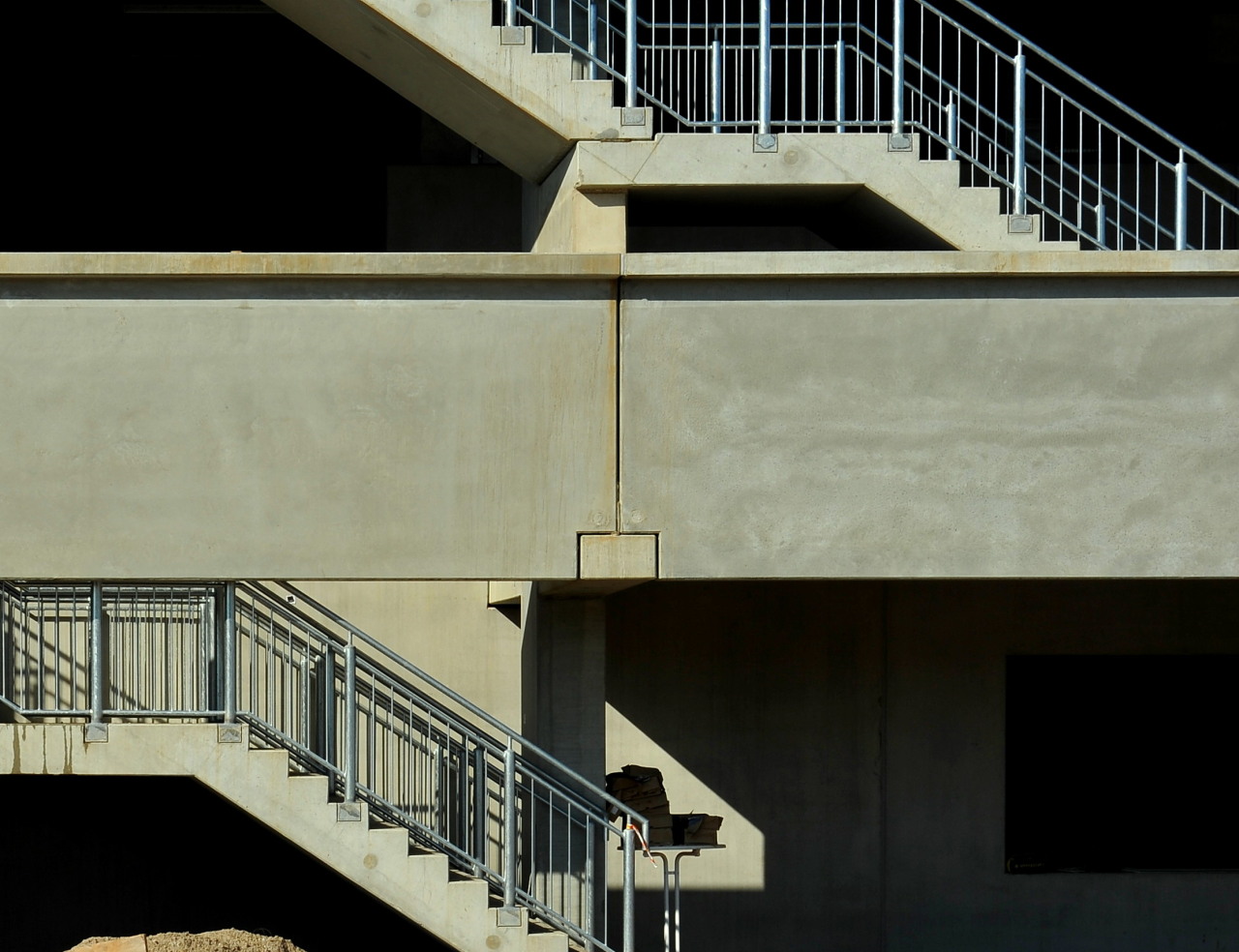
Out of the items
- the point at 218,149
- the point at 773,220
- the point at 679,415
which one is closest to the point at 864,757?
the point at 773,220

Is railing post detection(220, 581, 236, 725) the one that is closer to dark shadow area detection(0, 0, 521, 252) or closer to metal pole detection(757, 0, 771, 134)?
metal pole detection(757, 0, 771, 134)

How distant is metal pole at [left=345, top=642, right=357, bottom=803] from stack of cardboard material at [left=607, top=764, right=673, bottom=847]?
1.98m

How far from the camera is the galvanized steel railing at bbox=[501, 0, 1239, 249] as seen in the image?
10703 mm

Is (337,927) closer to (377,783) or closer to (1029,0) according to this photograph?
(377,783)

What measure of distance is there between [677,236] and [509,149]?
3.75m

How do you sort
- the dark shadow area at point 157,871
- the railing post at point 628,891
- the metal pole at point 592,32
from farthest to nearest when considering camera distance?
the dark shadow area at point 157,871
the metal pole at point 592,32
the railing post at point 628,891

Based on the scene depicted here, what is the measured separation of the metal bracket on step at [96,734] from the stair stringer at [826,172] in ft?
16.5

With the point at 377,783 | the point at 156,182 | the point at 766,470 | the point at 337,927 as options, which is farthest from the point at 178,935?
the point at 156,182

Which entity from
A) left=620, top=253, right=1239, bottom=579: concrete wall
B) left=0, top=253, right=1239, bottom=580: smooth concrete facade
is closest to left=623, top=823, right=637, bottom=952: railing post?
left=0, top=253, right=1239, bottom=580: smooth concrete facade

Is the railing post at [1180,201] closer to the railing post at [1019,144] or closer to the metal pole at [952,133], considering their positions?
the railing post at [1019,144]

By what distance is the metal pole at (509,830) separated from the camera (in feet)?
33.4

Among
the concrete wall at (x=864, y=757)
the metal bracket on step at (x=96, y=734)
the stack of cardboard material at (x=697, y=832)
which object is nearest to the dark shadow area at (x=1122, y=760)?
the concrete wall at (x=864, y=757)

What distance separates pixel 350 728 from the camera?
10.6m

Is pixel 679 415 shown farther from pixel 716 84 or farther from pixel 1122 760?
pixel 1122 760
